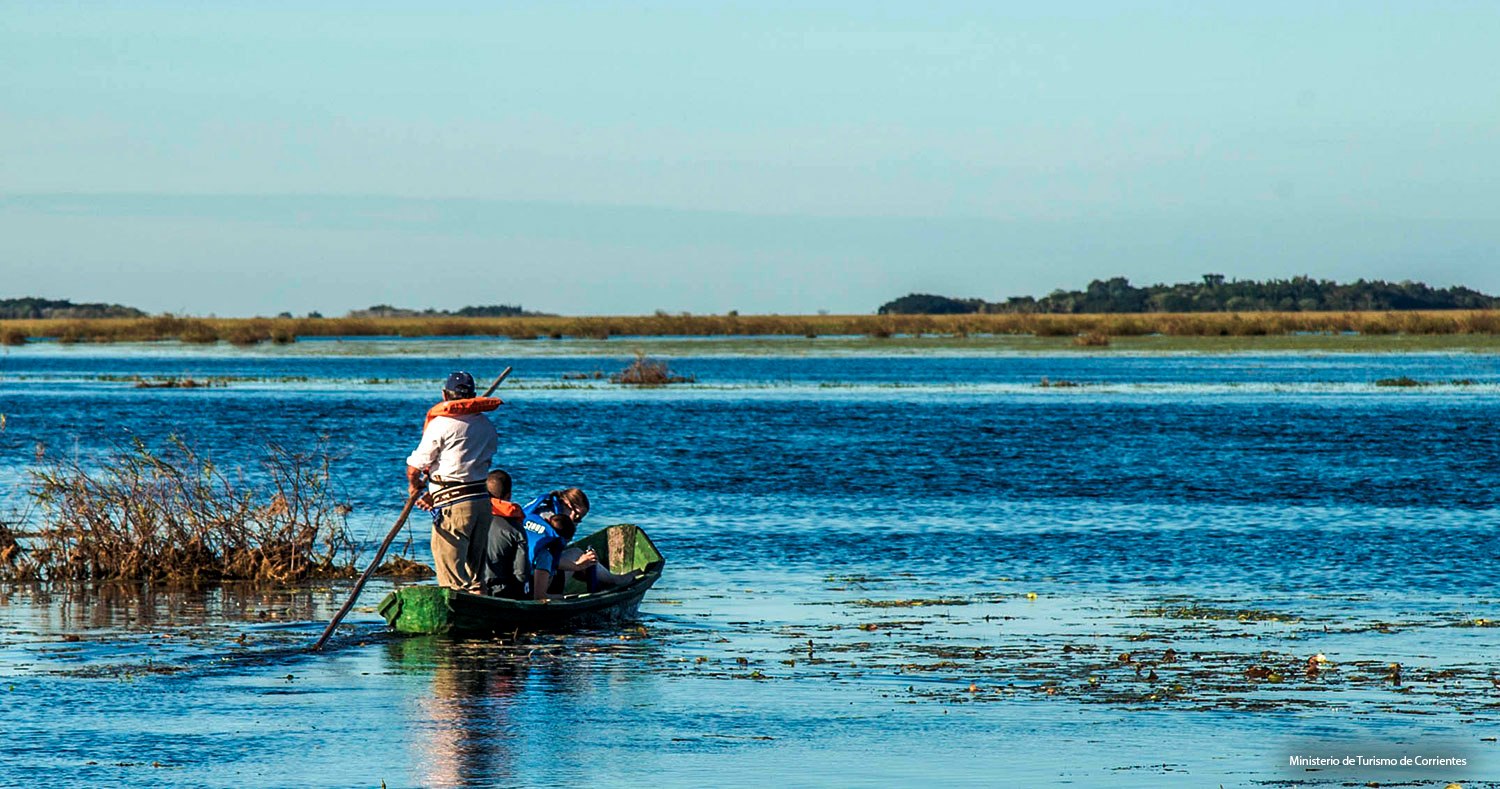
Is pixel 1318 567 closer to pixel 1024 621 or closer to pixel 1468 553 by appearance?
pixel 1468 553

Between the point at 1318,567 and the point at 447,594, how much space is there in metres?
9.71

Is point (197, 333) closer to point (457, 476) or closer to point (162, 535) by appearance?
point (162, 535)

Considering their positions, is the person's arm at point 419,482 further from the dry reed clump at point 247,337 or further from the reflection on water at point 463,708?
the dry reed clump at point 247,337

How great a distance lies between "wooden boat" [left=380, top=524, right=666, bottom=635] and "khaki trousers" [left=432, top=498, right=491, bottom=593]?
0.32m

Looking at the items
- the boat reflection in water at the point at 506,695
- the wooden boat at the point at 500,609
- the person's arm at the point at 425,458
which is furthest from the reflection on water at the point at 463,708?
the person's arm at the point at 425,458

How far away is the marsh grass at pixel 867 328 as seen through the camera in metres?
115

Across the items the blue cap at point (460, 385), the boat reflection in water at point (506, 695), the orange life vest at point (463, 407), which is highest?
the blue cap at point (460, 385)

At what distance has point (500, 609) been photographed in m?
14.1

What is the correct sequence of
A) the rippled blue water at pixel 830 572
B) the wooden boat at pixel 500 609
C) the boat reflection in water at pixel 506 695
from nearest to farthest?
the boat reflection in water at pixel 506 695 → the rippled blue water at pixel 830 572 → the wooden boat at pixel 500 609

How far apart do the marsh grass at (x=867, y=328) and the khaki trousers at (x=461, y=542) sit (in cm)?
10003

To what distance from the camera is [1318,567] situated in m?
18.9

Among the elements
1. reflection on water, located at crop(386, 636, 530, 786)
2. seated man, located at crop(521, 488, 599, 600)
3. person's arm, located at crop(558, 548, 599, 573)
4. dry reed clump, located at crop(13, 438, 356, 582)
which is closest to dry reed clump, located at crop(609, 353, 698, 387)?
dry reed clump, located at crop(13, 438, 356, 582)

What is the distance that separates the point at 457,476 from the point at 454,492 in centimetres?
16

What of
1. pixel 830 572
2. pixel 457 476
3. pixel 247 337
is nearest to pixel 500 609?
pixel 457 476
